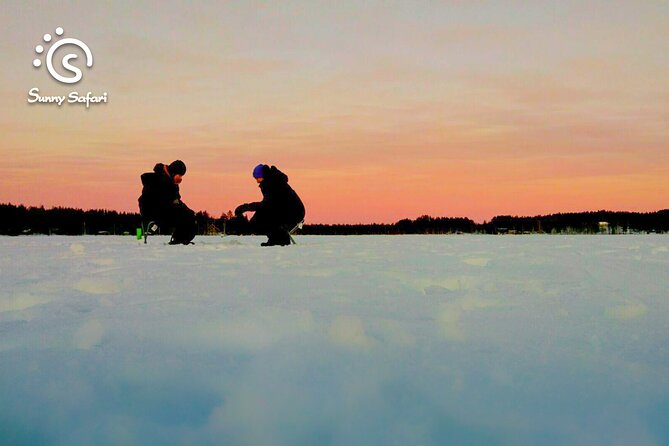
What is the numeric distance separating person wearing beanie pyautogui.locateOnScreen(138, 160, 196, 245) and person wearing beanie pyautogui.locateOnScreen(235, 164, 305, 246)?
1210 mm

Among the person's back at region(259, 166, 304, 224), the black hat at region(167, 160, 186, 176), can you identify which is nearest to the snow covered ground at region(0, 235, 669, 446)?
the person's back at region(259, 166, 304, 224)

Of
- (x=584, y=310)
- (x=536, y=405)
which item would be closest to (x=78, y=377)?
(x=536, y=405)

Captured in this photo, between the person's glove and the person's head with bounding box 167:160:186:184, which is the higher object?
the person's head with bounding box 167:160:186:184

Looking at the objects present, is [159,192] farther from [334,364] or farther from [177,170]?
[334,364]

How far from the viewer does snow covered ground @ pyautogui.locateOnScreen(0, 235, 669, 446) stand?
254 centimetres

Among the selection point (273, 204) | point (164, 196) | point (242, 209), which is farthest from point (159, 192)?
point (273, 204)

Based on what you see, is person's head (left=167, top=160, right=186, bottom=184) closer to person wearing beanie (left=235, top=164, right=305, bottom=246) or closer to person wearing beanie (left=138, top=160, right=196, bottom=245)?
person wearing beanie (left=138, top=160, right=196, bottom=245)

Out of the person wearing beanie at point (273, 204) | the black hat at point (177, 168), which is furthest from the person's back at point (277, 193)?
the black hat at point (177, 168)

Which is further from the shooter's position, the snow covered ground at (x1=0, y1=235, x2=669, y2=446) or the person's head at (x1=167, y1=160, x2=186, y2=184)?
the person's head at (x1=167, y1=160, x2=186, y2=184)

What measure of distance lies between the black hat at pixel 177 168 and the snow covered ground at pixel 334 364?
6454mm

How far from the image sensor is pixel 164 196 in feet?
41.9

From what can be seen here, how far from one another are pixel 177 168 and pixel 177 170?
4 centimetres

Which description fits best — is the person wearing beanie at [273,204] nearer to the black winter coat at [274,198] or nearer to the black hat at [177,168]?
the black winter coat at [274,198]

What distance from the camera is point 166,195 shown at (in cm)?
Answer: 1277
